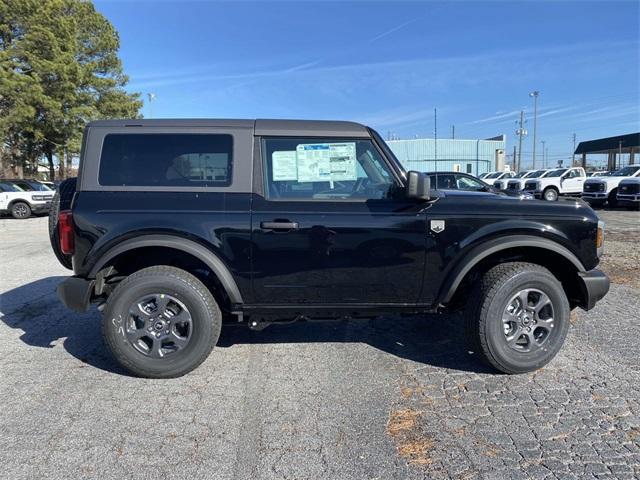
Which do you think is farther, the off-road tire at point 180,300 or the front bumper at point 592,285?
the front bumper at point 592,285

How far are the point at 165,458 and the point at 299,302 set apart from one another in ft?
4.68

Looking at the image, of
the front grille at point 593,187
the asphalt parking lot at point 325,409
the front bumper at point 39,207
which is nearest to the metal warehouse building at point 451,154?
the front grille at point 593,187

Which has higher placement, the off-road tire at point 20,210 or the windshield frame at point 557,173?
the windshield frame at point 557,173

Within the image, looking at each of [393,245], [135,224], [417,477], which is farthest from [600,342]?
[135,224]

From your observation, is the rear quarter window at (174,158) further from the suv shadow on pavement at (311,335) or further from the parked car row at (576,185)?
the parked car row at (576,185)

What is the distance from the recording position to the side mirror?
330 cm

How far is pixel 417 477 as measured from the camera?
239 centimetres

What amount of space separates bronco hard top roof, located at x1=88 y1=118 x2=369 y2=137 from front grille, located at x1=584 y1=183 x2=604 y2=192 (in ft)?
69.5

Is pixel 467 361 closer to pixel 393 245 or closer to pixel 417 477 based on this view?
pixel 393 245

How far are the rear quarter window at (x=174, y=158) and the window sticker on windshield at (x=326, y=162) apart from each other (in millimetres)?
570

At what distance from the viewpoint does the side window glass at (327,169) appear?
353cm

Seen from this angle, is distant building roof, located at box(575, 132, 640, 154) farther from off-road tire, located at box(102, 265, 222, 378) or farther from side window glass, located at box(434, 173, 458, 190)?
off-road tire, located at box(102, 265, 222, 378)

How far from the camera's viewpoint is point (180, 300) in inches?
136

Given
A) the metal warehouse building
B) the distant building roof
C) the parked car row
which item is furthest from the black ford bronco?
the metal warehouse building
